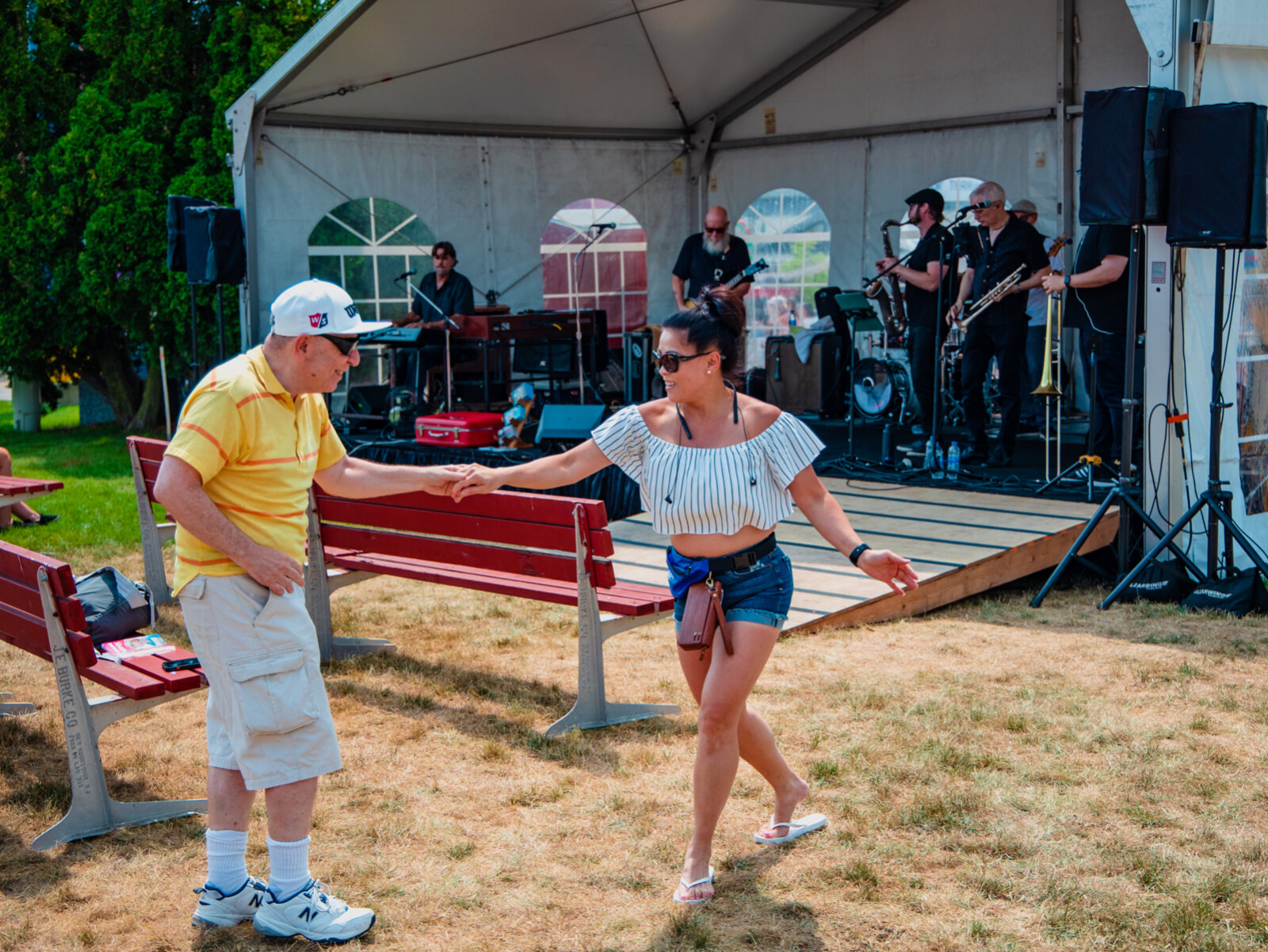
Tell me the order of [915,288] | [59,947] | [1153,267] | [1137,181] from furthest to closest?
[915,288]
[1153,267]
[1137,181]
[59,947]

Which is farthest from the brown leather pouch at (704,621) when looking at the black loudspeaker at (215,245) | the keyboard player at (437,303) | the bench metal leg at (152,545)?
the black loudspeaker at (215,245)

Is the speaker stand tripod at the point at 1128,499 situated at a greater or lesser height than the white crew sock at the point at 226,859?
greater

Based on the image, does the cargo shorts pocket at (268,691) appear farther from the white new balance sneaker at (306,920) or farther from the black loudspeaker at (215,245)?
the black loudspeaker at (215,245)

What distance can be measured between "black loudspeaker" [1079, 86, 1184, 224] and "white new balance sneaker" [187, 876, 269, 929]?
4731 mm

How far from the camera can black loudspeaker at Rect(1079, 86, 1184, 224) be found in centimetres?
580

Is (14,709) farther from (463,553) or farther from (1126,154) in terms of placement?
(1126,154)

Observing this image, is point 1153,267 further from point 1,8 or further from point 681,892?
point 1,8

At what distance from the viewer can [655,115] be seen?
12.8 meters

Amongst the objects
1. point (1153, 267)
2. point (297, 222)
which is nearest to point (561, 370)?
point (297, 222)

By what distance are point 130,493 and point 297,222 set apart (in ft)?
8.94

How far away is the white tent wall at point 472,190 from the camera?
10.9 metres

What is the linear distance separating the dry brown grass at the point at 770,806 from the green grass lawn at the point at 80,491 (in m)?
2.49

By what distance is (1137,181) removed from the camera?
19.1 feet

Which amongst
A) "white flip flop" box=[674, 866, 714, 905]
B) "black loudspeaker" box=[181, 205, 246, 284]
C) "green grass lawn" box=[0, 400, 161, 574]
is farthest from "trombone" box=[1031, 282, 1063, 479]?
"black loudspeaker" box=[181, 205, 246, 284]
